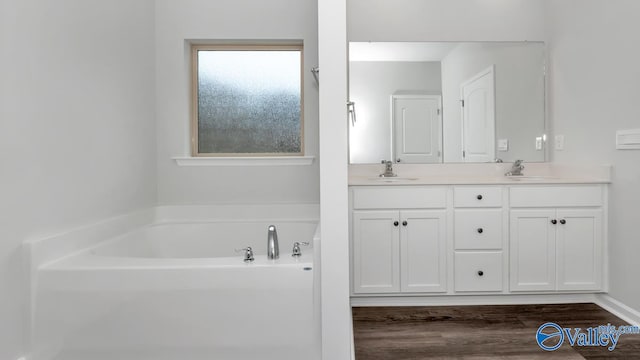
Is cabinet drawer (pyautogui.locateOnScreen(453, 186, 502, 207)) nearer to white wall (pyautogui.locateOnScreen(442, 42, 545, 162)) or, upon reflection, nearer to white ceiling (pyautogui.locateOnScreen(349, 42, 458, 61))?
white wall (pyautogui.locateOnScreen(442, 42, 545, 162))

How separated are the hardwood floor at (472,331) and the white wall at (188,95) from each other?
3.37 ft

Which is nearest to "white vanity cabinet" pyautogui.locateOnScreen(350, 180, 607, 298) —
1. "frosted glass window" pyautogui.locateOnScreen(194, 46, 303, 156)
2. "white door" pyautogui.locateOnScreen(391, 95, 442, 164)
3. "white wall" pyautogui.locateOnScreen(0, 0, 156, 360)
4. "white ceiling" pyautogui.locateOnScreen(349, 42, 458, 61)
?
"white door" pyautogui.locateOnScreen(391, 95, 442, 164)

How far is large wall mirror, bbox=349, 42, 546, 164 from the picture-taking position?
2.88 metres

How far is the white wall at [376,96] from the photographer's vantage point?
287 cm

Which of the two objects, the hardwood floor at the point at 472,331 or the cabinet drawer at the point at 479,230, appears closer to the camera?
the hardwood floor at the point at 472,331

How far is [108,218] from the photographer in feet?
6.97

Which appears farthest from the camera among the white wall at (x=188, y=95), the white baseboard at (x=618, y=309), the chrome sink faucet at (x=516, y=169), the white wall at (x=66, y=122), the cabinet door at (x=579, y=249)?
the chrome sink faucet at (x=516, y=169)

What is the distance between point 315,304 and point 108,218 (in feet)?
4.46

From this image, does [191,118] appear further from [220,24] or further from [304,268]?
[304,268]

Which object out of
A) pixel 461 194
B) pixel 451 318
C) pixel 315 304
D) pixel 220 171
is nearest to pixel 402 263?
pixel 451 318

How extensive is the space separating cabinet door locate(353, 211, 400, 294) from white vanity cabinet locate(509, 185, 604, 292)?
0.73m

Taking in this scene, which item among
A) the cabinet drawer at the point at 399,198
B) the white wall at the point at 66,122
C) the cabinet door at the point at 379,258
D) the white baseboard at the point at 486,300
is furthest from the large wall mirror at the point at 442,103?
the white wall at the point at 66,122

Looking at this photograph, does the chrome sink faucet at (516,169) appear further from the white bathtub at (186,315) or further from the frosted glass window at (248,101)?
the white bathtub at (186,315)

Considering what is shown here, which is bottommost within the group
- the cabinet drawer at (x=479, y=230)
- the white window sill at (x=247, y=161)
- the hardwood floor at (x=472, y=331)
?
the hardwood floor at (x=472, y=331)
